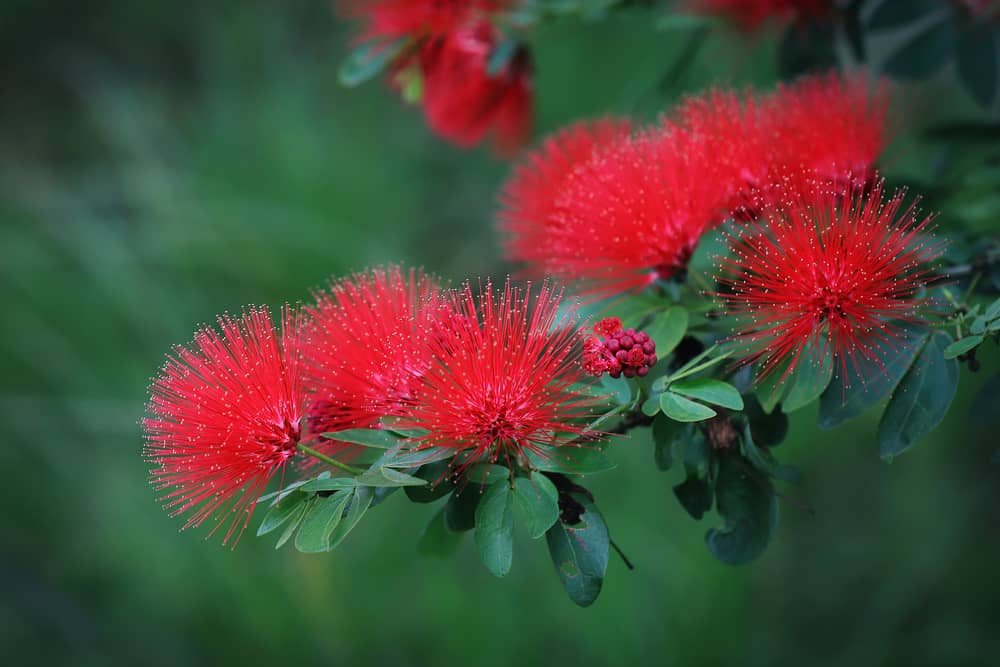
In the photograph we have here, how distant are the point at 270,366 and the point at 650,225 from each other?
46 centimetres

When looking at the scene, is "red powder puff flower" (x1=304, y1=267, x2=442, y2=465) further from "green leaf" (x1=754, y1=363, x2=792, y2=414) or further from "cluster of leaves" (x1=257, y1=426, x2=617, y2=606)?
"green leaf" (x1=754, y1=363, x2=792, y2=414)

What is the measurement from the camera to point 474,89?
175cm

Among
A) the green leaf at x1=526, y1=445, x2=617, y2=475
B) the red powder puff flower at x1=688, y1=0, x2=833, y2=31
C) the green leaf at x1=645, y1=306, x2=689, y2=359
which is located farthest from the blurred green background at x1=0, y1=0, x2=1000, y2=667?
the green leaf at x1=526, y1=445, x2=617, y2=475

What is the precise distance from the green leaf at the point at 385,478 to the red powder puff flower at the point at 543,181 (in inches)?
18.7

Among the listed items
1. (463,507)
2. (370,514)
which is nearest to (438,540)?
(463,507)

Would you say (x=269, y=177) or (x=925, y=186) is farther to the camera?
(x=269, y=177)

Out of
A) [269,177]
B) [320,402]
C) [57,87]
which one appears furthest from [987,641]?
[57,87]

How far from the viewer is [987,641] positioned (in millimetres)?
2811

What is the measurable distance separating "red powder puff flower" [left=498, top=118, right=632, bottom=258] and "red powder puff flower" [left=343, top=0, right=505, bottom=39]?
1.26ft

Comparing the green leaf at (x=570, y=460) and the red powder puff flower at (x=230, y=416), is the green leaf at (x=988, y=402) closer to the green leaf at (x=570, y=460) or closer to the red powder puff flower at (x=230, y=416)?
the green leaf at (x=570, y=460)

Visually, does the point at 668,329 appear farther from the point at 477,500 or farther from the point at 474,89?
the point at 474,89

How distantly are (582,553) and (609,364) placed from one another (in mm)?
194

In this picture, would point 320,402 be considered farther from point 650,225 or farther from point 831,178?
point 831,178

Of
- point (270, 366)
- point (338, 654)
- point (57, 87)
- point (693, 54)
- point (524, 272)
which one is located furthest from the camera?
point (57, 87)
